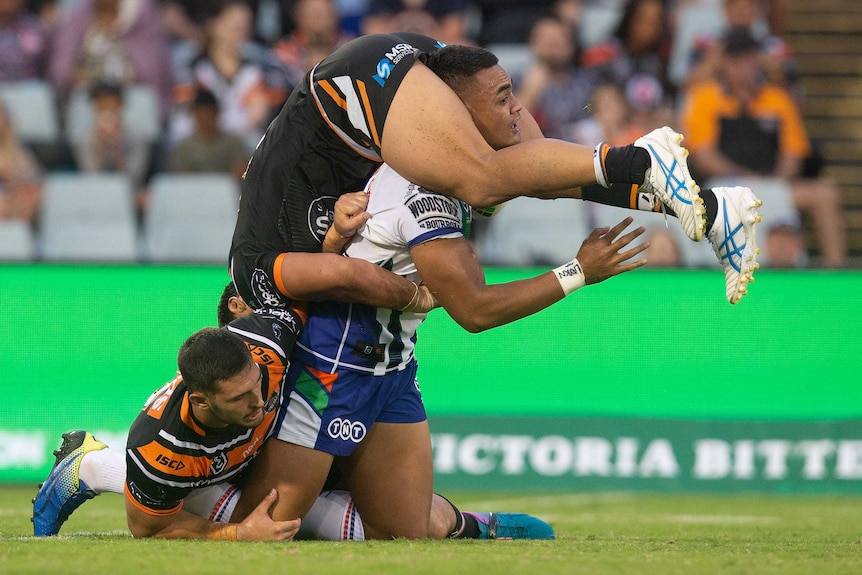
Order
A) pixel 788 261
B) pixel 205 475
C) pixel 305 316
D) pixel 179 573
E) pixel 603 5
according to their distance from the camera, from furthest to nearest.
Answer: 1. pixel 603 5
2. pixel 788 261
3. pixel 305 316
4. pixel 205 475
5. pixel 179 573

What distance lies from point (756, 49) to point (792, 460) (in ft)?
15.2

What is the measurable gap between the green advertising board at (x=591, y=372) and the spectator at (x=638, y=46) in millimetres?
3510

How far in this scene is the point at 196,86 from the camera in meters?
11.7

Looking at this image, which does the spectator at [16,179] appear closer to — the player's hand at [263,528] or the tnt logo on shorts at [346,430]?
the tnt logo on shorts at [346,430]

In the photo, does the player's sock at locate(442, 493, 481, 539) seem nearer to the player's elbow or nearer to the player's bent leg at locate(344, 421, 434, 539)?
the player's bent leg at locate(344, 421, 434, 539)

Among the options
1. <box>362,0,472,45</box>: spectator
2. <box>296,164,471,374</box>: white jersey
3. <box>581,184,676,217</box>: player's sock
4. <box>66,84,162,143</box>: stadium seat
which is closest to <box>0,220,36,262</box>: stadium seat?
<box>66,84,162,143</box>: stadium seat

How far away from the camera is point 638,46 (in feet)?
41.2

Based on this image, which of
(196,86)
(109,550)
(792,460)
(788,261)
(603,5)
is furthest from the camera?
(603,5)

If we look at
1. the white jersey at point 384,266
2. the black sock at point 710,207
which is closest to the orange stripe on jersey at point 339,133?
the white jersey at point 384,266

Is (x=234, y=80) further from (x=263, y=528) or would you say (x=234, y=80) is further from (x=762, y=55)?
(x=263, y=528)

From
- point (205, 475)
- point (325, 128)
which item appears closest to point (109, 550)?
point (205, 475)

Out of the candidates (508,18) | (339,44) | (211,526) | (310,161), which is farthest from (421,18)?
(211,526)

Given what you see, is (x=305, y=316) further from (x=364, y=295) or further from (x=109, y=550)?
(x=109, y=550)

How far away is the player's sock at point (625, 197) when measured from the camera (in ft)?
18.4
